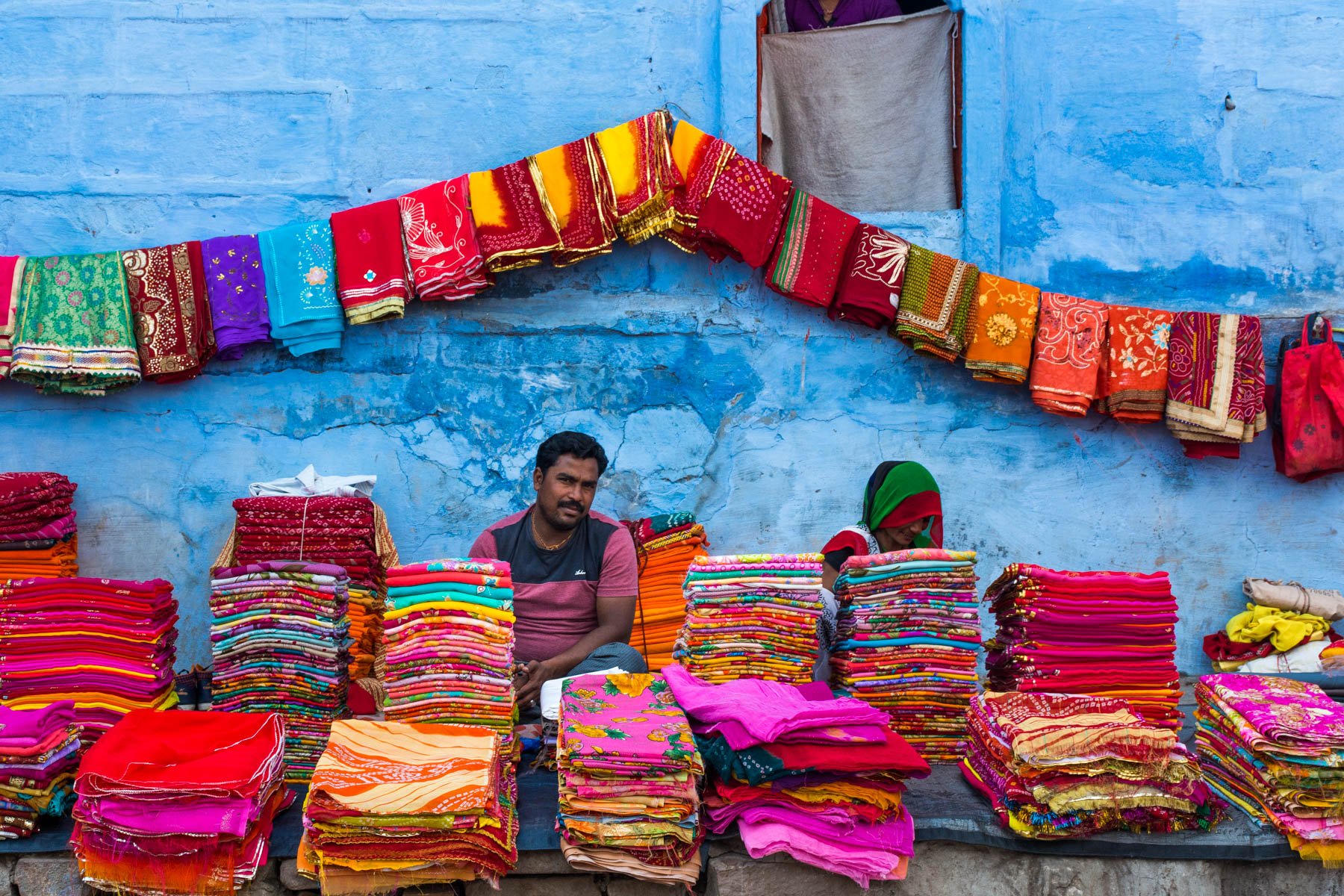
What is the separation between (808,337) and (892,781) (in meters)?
2.69

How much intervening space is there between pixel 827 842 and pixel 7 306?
4.00 meters

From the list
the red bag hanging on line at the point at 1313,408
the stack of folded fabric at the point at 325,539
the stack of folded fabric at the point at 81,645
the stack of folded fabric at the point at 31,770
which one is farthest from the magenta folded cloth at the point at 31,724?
the red bag hanging on line at the point at 1313,408

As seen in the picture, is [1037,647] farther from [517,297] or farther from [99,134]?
[99,134]

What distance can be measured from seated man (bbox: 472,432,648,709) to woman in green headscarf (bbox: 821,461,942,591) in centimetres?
83

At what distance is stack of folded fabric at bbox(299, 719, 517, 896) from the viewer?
321 centimetres

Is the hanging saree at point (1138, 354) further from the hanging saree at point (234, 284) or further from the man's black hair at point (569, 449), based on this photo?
the hanging saree at point (234, 284)

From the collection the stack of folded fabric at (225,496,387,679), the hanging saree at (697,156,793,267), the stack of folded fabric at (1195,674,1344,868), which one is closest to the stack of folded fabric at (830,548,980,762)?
the stack of folded fabric at (1195,674,1344,868)

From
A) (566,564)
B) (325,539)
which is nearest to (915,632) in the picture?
(566,564)

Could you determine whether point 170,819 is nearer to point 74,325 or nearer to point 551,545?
point 551,545

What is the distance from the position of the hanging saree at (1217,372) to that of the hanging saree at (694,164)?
2.22 metres

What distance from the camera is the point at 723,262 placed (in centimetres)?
565

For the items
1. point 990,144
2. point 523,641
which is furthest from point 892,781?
point 990,144

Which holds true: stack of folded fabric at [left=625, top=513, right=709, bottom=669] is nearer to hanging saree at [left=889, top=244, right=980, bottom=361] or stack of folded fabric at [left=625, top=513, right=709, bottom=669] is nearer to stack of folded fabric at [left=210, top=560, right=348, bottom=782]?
hanging saree at [left=889, top=244, right=980, bottom=361]

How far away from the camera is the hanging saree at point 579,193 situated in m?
5.29
